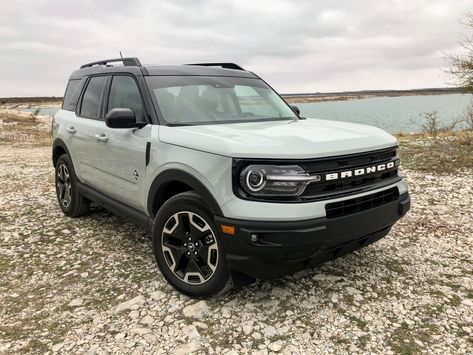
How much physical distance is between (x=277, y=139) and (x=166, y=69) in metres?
1.78

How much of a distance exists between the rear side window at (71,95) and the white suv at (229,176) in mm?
862

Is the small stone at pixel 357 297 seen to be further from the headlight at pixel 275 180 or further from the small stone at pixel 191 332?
the small stone at pixel 191 332

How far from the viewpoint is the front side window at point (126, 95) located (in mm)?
3954

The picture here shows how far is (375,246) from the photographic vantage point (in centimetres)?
448

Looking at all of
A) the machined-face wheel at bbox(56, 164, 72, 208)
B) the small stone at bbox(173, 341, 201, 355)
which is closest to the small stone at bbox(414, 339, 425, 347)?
the small stone at bbox(173, 341, 201, 355)

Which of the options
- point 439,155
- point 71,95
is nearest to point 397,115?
point 439,155

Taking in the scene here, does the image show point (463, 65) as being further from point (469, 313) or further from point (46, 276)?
point (46, 276)

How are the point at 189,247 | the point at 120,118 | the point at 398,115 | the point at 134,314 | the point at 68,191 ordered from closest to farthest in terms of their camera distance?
the point at 134,314
the point at 189,247
the point at 120,118
the point at 68,191
the point at 398,115

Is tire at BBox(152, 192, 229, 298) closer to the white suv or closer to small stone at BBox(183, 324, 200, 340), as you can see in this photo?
the white suv

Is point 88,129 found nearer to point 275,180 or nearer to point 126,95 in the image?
point 126,95

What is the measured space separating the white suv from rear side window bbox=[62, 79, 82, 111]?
86 centimetres

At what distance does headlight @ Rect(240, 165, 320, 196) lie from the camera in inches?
109

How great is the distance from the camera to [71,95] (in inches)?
219

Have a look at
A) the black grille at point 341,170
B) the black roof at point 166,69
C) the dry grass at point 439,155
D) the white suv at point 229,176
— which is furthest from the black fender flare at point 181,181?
the dry grass at point 439,155
